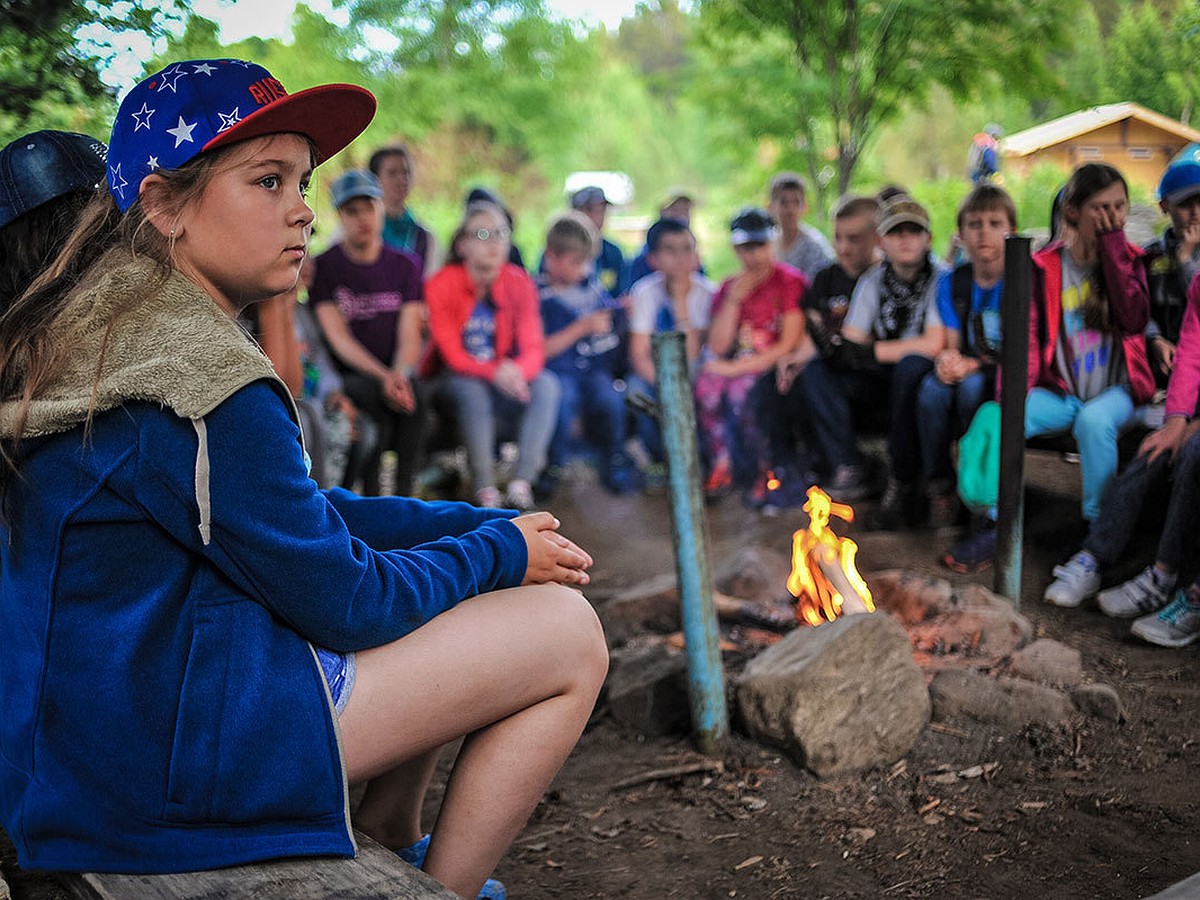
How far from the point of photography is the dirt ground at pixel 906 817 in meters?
2.55

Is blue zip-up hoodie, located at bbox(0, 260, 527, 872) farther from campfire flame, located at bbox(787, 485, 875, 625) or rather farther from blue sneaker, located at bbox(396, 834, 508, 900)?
campfire flame, located at bbox(787, 485, 875, 625)

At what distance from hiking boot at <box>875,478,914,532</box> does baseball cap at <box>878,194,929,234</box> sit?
4.27 ft

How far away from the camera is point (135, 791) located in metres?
1.63

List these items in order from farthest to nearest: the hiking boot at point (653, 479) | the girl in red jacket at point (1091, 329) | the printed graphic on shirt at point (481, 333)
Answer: the hiking boot at point (653, 479) < the printed graphic on shirt at point (481, 333) < the girl in red jacket at point (1091, 329)

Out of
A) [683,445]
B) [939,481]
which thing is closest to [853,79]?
[939,481]

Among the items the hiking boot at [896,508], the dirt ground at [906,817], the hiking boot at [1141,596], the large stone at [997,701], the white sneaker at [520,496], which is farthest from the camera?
→ the white sneaker at [520,496]

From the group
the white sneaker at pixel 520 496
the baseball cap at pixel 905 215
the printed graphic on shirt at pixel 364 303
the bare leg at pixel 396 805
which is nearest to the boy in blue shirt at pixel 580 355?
the white sneaker at pixel 520 496

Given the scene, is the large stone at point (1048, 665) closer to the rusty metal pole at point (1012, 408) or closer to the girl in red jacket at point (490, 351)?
the rusty metal pole at point (1012, 408)

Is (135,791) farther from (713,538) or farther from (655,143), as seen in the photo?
(655,143)

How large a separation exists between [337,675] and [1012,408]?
311 cm

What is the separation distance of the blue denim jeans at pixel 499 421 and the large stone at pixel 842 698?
10.7 feet

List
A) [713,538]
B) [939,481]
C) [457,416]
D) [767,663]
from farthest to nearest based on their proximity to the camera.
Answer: [457,416] < [713,538] < [939,481] < [767,663]

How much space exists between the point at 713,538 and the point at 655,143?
33111 millimetres

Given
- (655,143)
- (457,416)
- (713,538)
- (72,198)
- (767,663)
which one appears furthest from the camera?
(655,143)
